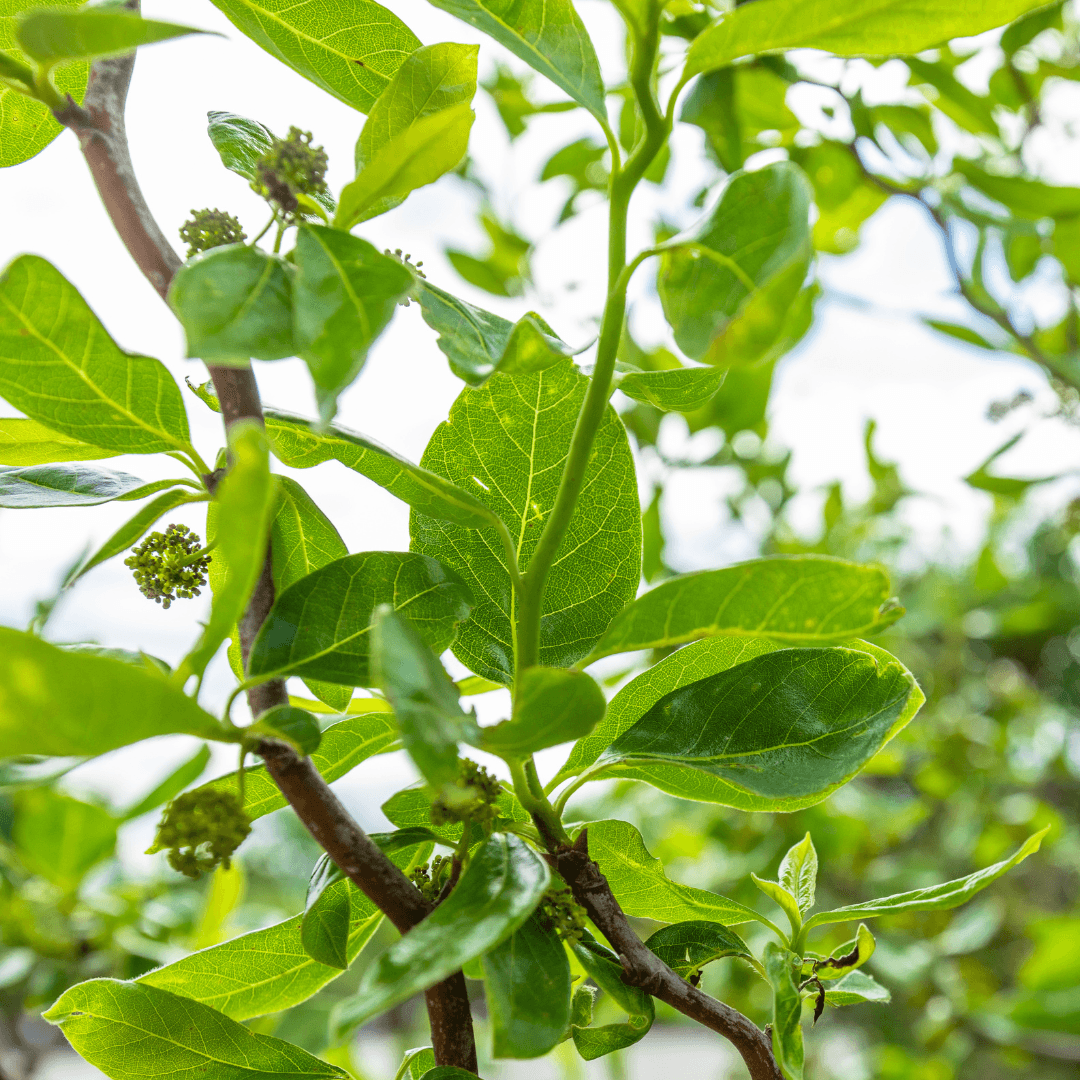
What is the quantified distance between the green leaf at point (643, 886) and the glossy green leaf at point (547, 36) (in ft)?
0.80

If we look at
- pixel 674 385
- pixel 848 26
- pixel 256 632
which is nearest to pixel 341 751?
pixel 256 632

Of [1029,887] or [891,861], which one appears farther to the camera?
[1029,887]

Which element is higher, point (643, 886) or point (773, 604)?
point (773, 604)

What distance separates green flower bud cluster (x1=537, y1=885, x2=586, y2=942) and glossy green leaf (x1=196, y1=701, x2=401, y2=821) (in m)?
0.08

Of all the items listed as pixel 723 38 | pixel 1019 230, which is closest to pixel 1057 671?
pixel 1019 230

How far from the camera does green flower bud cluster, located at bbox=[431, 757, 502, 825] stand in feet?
0.87

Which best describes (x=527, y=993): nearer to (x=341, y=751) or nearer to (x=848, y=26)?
(x=341, y=751)

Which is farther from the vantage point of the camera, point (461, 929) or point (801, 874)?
point (801, 874)

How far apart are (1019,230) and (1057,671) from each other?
1.26m

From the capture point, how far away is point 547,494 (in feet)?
1.07

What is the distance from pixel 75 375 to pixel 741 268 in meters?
0.19

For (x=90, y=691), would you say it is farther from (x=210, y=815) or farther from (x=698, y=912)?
(x=698, y=912)

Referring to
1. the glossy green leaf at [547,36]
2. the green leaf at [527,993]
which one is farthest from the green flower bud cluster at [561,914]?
the glossy green leaf at [547,36]

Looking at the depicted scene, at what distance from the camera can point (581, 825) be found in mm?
323
